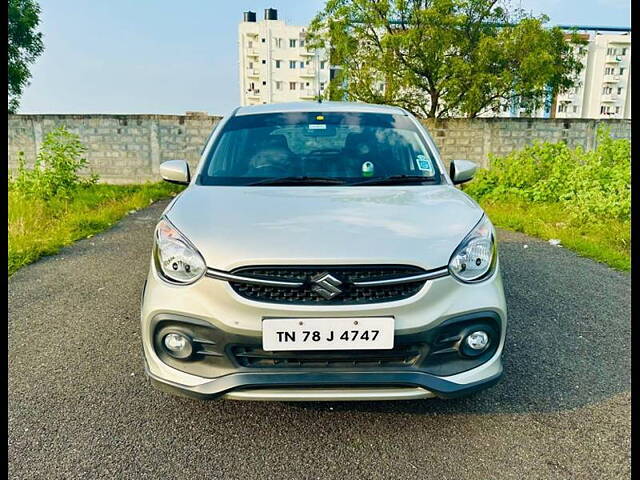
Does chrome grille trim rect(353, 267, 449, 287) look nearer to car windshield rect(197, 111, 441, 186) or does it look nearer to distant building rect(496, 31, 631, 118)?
car windshield rect(197, 111, 441, 186)

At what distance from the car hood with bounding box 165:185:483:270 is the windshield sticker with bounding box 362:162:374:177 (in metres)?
0.29

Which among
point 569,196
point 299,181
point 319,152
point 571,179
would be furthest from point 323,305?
point 571,179

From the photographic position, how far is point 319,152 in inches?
116

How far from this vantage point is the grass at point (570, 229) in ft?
→ 17.5

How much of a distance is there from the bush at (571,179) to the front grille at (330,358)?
19.4ft

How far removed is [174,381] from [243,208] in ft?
2.73

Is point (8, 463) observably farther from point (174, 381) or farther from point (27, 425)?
point (174, 381)

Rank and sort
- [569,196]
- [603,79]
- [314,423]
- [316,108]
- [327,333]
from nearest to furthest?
1. [327,333]
2. [314,423]
3. [316,108]
4. [569,196]
5. [603,79]

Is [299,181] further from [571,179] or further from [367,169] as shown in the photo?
[571,179]

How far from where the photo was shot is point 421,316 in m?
1.84

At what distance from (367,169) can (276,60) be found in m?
63.6
